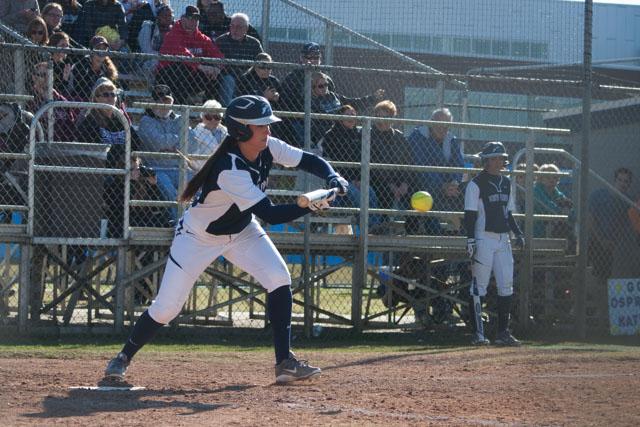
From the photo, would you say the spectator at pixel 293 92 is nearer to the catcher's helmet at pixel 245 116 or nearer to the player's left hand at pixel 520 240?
the player's left hand at pixel 520 240

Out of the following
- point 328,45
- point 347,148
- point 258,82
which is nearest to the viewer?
point 347,148

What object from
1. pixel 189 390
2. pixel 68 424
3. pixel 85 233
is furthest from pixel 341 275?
pixel 68 424

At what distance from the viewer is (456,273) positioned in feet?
45.4

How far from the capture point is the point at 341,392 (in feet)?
25.0

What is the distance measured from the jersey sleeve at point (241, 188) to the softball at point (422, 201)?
5386mm

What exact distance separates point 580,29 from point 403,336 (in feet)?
19.0

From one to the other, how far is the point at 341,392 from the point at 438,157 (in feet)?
19.1

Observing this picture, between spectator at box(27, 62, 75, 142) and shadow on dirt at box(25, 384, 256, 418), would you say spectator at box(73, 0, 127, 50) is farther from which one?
shadow on dirt at box(25, 384, 256, 418)

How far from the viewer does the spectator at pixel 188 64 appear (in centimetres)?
1338

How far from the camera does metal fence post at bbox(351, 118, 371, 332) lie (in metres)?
12.4

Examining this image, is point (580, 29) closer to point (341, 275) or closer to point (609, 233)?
point (609, 233)

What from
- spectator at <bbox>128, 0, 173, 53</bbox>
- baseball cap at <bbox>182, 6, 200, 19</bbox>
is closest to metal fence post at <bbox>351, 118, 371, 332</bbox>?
baseball cap at <bbox>182, 6, 200, 19</bbox>

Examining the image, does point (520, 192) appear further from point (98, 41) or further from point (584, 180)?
point (98, 41)

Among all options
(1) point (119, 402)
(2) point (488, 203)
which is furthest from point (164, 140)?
(1) point (119, 402)
